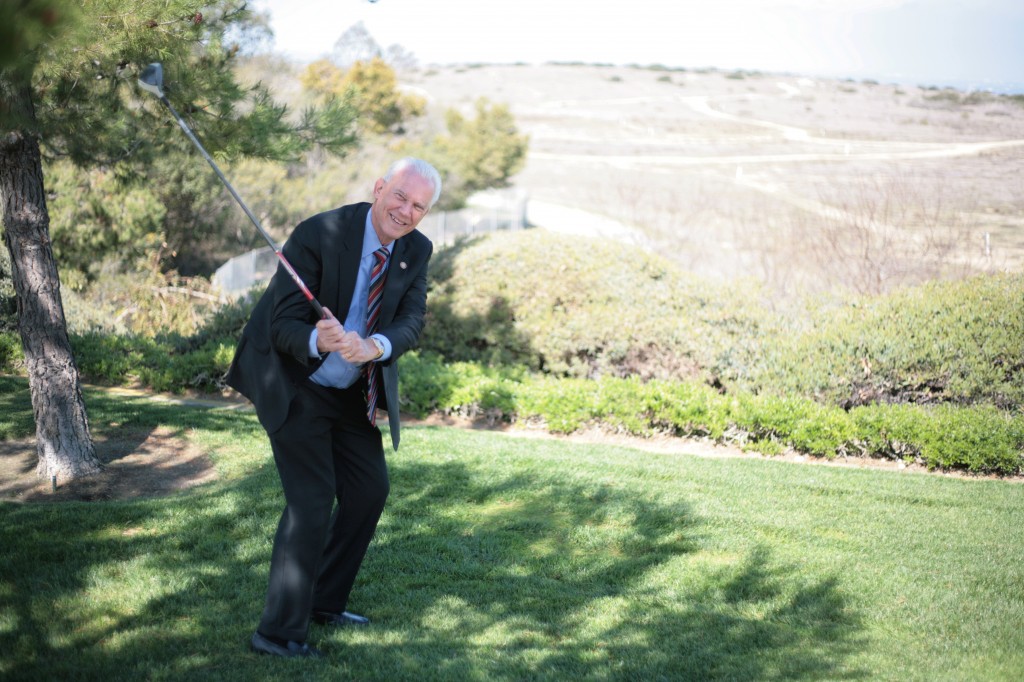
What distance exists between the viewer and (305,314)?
320 cm

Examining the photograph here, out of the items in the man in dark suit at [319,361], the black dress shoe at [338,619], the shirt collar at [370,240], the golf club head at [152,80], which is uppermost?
the golf club head at [152,80]

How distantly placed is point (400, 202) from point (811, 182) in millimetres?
20937

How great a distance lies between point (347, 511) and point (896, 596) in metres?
2.76

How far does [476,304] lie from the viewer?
971cm

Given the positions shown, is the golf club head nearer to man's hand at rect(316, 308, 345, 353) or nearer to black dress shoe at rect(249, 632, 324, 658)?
man's hand at rect(316, 308, 345, 353)

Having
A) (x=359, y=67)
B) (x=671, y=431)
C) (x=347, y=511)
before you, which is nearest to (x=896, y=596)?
(x=347, y=511)

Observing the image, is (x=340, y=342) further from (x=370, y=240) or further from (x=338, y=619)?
(x=338, y=619)

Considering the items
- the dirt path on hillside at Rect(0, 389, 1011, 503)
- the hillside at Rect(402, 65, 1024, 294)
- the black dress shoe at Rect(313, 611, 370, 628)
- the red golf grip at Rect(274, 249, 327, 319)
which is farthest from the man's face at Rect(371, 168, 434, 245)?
the hillside at Rect(402, 65, 1024, 294)

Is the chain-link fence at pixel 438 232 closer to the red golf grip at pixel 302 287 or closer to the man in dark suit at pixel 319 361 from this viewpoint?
the man in dark suit at pixel 319 361

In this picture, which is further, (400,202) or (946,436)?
(946,436)

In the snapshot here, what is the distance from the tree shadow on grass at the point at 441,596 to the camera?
11.0 ft

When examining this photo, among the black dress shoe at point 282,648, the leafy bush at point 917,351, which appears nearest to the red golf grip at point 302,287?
the black dress shoe at point 282,648

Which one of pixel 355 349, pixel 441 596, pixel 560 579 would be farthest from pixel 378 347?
pixel 560 579

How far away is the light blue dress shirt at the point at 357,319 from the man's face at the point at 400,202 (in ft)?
0.24
